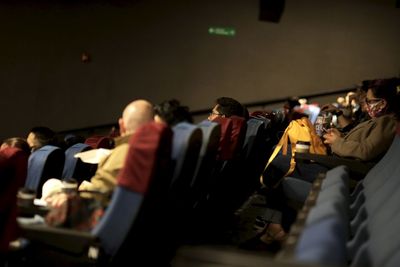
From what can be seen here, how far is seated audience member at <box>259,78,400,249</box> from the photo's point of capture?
4.11 ft

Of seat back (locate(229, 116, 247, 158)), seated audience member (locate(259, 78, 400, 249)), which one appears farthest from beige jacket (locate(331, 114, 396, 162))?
seat back (locate(229, 116, 247, 158))

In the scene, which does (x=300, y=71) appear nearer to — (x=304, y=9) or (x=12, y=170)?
(x=304, y=9)

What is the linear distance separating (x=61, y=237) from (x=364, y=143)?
0.77m

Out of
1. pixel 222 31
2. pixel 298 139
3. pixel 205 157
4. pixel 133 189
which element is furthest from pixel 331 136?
pixel 222 31

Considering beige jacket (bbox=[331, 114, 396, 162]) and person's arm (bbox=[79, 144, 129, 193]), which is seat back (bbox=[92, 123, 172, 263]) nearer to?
person's arm (bbox=[79, 144, 129, 193])

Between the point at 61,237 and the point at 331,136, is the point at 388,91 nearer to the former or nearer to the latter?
the point at 331,136

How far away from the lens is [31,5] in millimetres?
3338

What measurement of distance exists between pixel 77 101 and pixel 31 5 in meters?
0.57

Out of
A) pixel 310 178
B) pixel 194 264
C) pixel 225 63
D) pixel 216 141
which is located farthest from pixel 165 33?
pixel 194 264

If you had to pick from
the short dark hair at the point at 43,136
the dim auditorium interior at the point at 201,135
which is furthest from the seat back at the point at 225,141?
the short dark hair at the point at 43,136

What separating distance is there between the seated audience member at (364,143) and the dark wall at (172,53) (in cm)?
196

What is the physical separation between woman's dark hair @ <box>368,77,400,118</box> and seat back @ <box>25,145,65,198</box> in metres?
0.69

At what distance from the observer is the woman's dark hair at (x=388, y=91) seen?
1345 millimetres

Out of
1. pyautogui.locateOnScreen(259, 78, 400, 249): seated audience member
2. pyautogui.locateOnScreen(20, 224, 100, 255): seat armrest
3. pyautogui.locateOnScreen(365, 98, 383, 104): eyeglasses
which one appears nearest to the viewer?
pyautogui.locateOnScreen(20, 224, 100, 255): seat armrest
